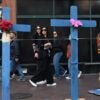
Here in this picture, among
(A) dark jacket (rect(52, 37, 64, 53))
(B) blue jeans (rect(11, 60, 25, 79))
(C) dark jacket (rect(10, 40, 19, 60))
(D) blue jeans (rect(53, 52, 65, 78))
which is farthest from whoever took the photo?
(D) blue jeans (rect(53, 52, 65, 78))

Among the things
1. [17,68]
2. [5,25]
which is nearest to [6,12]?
[5,25]

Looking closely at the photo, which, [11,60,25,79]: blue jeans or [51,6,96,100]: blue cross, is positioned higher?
[51,6,96,100]: blue cross

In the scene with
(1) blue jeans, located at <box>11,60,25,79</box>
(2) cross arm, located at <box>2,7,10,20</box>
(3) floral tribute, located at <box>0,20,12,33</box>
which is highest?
(2) cross arm, located at <box>2,7,10,20</box>

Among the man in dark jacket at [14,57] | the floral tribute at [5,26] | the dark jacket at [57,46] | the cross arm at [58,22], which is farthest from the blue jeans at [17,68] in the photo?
the floral tribute at [5,26]

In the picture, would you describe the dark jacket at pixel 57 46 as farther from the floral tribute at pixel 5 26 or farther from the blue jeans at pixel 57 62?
the floral tribute at pixel 5 26

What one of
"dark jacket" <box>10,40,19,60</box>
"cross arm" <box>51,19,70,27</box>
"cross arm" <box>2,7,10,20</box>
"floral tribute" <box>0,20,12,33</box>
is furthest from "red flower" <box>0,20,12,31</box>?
"dark jacket" <box>10,40,19,60</box>

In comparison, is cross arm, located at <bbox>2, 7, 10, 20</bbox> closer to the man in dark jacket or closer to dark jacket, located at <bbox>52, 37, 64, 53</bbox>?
the man in dark jacket

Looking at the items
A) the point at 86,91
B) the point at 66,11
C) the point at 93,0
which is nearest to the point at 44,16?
the point at 66,11

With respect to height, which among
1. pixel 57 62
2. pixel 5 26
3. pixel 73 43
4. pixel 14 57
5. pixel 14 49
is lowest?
pixel 57 62

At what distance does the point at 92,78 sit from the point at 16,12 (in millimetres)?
3567

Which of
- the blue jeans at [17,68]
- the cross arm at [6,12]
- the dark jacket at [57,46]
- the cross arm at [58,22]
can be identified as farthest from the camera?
the dark jacket at [57,46]

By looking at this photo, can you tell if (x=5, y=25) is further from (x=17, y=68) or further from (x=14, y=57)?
(x=17, y=68)

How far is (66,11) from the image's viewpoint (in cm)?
1716

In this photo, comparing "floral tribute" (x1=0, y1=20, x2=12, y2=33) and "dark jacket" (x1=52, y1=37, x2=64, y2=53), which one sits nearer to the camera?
"floral tribute" (x1=0, y1=20, x2=12, y2=33)
